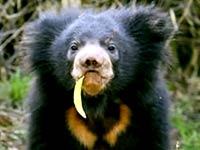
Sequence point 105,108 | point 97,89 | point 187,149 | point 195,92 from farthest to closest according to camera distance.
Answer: point 195,92 → point 187,149 → point 105,108 → point 97,89

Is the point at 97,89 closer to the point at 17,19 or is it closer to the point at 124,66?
the point at 124,66

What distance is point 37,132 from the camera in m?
6.31

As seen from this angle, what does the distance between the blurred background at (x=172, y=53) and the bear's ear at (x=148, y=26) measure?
1.73m

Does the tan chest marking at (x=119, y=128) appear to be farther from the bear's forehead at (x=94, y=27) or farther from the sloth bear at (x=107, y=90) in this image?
the bear's forehead at (x=94, y=27)

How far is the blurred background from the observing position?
8.09 metres

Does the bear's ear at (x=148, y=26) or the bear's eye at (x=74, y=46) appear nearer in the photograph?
the bear's eye at (x=74, y=46)

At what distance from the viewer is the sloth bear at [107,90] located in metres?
6.05

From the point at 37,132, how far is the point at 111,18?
0.93m

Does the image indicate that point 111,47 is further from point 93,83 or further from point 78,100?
point 78,100

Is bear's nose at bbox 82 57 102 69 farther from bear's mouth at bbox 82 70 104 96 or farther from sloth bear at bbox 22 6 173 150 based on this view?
sloth bear at bbox 22 6 173 150

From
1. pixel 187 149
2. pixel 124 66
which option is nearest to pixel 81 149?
pixel 124 66

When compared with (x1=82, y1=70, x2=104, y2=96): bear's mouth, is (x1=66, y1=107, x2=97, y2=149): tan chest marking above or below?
below

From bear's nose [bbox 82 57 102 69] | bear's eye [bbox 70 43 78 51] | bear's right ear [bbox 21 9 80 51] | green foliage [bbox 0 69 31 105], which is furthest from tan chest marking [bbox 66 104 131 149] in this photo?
green foliage [bbox 0 69 31 105]

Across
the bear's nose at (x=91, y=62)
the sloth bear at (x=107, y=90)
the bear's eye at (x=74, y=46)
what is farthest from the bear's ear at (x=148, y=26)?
the bear's nose at (x=91, y=62)
